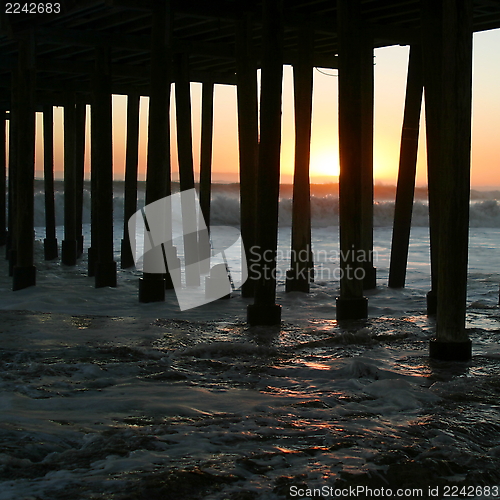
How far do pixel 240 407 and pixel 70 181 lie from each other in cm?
979

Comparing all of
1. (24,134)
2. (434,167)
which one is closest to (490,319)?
(434,167)

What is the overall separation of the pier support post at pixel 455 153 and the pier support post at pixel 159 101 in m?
3.95

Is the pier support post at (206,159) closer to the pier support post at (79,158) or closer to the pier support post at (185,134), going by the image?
the pier support post at (185,134)

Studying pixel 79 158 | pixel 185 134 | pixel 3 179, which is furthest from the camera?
pixel 3 179

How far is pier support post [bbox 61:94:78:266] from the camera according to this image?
13430 millimetres

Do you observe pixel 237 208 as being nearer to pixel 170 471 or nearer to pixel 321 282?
pixel 321 282

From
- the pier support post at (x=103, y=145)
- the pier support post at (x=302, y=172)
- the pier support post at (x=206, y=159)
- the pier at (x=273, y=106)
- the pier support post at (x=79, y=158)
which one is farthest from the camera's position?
the pier support post at (x=79, y=158)

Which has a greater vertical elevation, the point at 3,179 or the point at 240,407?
the point at 3,179

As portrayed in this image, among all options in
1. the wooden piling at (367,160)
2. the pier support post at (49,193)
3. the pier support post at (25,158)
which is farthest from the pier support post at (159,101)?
the pier support post at (49,193)

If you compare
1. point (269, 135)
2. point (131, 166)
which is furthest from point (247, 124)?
point (131, 166)

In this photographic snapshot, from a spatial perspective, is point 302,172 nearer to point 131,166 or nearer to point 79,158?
point 131,166

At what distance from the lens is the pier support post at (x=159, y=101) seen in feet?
26.8

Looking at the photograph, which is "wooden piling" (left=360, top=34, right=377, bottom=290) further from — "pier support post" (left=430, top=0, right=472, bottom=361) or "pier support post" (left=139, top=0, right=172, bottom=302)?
"pier support post" (left=430, top=0, right=472, bottom=361)

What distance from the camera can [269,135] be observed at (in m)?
6.80
